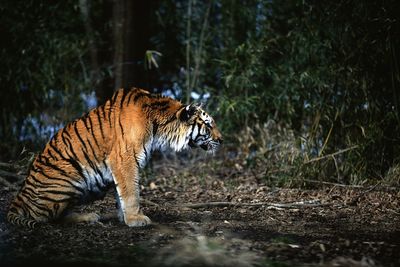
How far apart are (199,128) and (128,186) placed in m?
0.91

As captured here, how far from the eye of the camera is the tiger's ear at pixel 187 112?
17.5 feet

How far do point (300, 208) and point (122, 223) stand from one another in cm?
195

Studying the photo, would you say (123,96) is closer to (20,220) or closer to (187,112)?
(187,112)

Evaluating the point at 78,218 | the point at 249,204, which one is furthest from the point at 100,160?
the point at 249,204

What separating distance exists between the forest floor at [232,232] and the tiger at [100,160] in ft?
0.54

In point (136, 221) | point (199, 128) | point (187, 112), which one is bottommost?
point (136, 221)

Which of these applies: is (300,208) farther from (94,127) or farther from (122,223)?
(94,127)

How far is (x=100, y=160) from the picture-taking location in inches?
201

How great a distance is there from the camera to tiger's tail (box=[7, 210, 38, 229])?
190 inches

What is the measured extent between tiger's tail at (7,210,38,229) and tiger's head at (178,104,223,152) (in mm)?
1565

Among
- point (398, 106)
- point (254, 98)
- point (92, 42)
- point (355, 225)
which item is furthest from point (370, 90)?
point (92, 42)

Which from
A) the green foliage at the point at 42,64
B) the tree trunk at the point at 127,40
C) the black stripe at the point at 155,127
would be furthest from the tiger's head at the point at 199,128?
the green foliage at the point at 42,64

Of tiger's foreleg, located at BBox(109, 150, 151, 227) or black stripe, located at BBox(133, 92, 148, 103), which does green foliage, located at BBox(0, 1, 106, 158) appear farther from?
tiger's foreleg, located at BBox(109, 150, 151, 227)

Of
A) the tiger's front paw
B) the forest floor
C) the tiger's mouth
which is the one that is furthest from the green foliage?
the tiger's front paw
